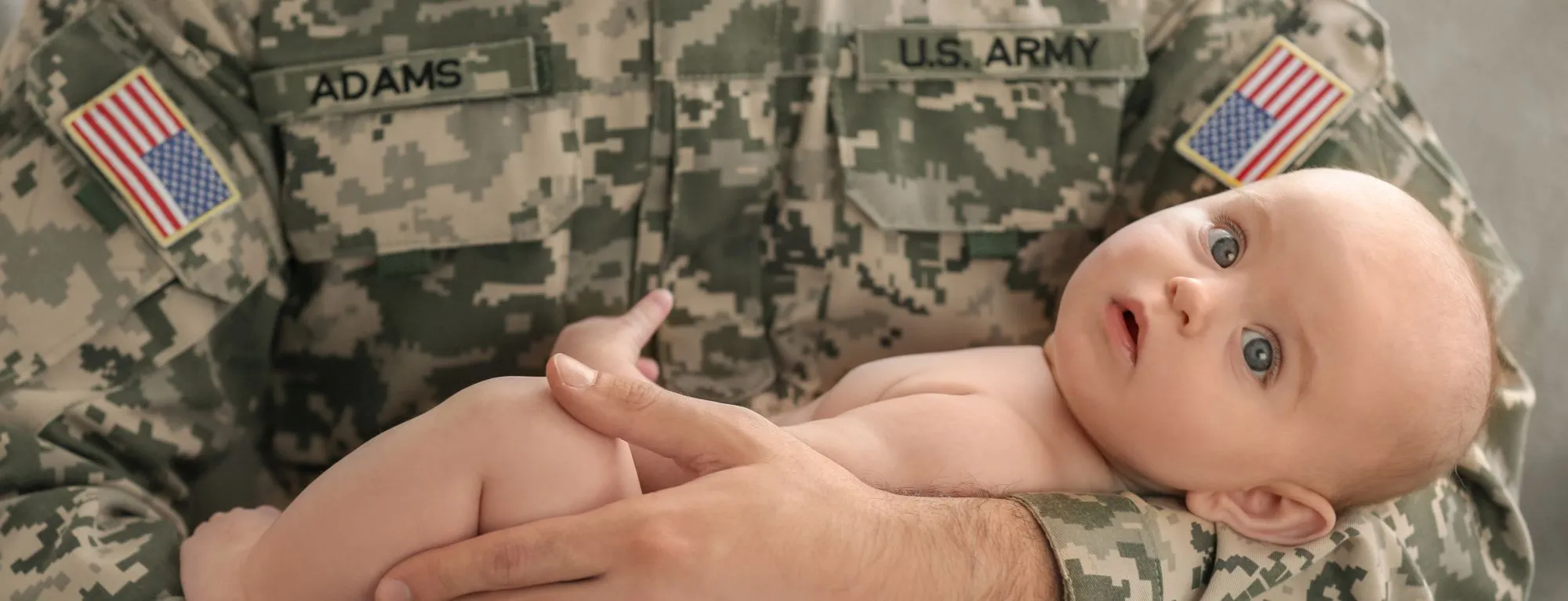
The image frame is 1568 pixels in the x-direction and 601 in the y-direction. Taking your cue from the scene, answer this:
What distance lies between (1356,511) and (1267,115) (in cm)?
50

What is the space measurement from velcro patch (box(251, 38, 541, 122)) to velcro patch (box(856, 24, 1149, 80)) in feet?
1.59

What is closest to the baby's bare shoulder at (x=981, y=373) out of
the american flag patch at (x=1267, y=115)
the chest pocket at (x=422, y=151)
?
the american flag patch at (x=1267, y=115)

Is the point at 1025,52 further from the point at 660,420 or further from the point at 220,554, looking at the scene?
the point at 220,554

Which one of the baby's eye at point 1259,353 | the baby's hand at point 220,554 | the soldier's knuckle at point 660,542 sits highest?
the baby's eye at point 1259,353

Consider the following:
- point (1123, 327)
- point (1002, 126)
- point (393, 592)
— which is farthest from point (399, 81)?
point (1123, 327)

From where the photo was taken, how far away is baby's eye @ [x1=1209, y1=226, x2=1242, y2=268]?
1213mm

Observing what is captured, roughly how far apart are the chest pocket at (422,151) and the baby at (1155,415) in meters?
0.21

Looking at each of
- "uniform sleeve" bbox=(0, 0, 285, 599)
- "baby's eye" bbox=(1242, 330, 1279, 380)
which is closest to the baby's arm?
"baby's eye" bbox=(1242, 330, 1279, 380)

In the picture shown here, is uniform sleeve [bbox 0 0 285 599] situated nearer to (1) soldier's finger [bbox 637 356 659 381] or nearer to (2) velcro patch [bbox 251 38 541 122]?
(2) velcro patch [bbox 251 38 541 122]

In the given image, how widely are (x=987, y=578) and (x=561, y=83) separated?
75cm

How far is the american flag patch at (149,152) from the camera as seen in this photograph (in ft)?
4.01

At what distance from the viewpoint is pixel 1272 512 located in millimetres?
1207

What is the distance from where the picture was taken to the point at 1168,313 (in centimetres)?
117

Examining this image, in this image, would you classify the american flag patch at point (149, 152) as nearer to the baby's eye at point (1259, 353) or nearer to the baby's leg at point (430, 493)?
the baby's leg at point (430, 493)
